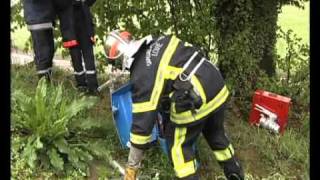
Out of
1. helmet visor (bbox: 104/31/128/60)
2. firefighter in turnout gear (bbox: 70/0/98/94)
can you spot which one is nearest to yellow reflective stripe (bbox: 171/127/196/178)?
helmet visor (bbox: 104/31/128/60)

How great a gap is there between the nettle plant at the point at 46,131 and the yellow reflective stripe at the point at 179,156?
90 cm

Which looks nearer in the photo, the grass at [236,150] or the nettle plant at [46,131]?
the nettle plant at [46,131]

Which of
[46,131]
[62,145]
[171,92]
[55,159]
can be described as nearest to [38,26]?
[46,131]

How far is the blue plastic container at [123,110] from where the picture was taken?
5.28 metres

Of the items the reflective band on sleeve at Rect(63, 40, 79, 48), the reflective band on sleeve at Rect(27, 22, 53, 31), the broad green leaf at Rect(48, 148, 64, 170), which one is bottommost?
the broad green leaf at Rect(48, 148, 64, 170)

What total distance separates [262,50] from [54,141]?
10.3ft

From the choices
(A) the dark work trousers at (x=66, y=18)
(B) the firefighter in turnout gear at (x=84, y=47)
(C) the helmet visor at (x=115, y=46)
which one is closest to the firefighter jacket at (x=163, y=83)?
(C) the helmet visor at (x=115, y=46)

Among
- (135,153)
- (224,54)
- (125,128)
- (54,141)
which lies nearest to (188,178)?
(135,153)

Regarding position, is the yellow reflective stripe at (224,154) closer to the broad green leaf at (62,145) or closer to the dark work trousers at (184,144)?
the dark work trousers at (184,144)

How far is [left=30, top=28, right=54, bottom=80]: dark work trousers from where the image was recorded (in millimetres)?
5840

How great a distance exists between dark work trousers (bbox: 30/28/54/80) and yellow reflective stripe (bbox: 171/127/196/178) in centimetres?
184

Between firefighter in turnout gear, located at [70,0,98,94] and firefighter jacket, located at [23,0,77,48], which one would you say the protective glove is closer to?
firefighter in turnout gear, located at [70,0,98,94]

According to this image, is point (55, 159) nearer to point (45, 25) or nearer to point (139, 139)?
point (139, 139)

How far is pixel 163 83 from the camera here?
4.52 meters
